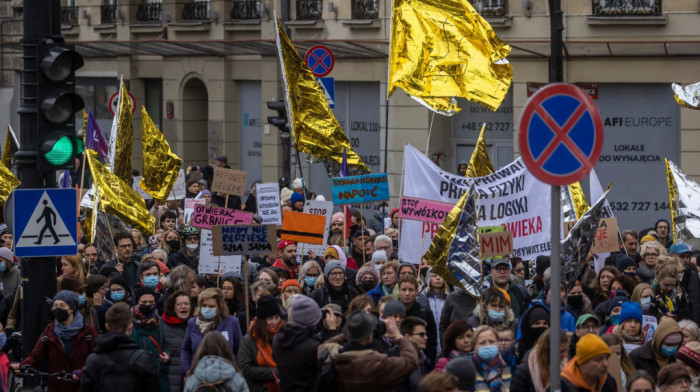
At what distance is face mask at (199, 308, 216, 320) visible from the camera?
10.3m

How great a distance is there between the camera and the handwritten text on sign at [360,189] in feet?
51.1

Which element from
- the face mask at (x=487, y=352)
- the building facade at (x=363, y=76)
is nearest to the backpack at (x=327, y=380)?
the face mask at (x=487, y=352)

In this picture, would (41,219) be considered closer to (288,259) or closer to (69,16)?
(288,259)

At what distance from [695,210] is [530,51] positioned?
351 inches

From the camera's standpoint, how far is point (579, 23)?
74.6 feet

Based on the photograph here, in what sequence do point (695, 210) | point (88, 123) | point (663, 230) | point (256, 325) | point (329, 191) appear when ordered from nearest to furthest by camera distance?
point (256, 325) < point (695, 210) < point (663, 230) < point (88, 123) < point (329, 191)

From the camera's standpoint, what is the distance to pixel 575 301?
11.4 metres

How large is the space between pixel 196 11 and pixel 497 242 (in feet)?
65.5

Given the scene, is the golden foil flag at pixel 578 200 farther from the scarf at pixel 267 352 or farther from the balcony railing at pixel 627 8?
the balcony railing at pixel 627 8

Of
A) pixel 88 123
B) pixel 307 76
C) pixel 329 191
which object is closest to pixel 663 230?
pixel 307 76

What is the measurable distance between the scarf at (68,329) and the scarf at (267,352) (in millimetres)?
1228

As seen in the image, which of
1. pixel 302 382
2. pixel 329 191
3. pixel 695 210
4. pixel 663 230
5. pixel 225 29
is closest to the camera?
pixel 302 382

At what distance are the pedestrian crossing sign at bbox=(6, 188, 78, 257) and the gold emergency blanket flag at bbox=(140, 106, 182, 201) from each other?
28.6ft

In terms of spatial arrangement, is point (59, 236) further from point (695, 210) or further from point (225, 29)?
point (225, 29)
